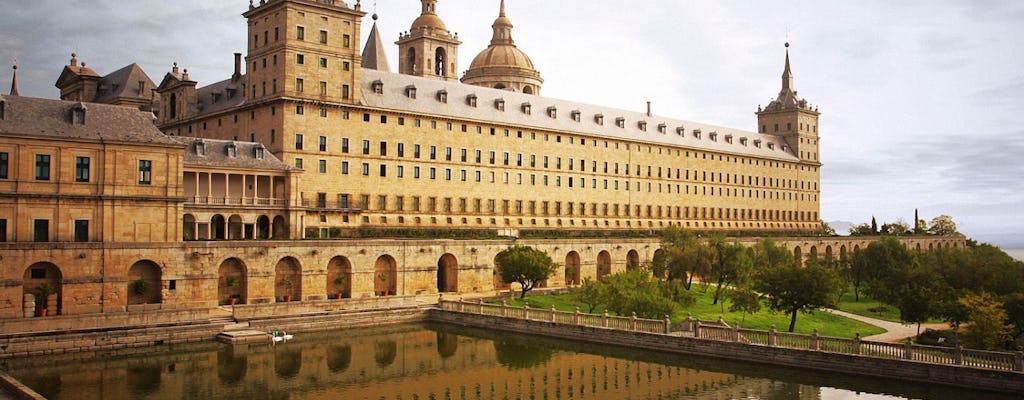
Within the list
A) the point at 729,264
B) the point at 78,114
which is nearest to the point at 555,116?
the point at 729,264

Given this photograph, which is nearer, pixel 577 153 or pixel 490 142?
pixel 490 142

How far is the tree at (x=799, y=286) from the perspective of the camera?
4844 cm

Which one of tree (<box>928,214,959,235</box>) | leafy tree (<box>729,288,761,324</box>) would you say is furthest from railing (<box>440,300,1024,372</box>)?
tree (<box>928,214,959,235</box>)

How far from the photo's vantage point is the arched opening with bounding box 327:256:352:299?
5628 cm

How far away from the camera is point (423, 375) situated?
127ft

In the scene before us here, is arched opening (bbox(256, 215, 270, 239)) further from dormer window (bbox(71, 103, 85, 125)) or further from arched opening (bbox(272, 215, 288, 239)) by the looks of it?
dormer window (bbox(71, 103, 85, 125))

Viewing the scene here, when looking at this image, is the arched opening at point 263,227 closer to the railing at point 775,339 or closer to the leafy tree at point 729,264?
the railing at point 775,339

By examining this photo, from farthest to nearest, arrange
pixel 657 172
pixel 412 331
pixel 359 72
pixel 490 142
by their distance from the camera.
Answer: pixel 657 172 < pixel 490 142 < pixel 359 72 < pixel 412 331

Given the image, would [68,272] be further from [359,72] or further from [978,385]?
[978,385]

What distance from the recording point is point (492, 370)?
131 feet

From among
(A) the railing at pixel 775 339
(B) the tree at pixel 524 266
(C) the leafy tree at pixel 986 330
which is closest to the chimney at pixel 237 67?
(B) the tree at pixel 524 266

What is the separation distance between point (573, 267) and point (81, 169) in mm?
38034

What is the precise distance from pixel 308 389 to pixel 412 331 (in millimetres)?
15314

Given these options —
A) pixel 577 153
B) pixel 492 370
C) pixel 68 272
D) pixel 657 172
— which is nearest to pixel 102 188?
pixel 68 272
